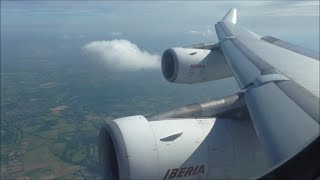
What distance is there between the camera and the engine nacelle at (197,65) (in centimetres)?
988

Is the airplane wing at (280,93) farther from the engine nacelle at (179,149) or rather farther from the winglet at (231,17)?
the winglet at (231,17)

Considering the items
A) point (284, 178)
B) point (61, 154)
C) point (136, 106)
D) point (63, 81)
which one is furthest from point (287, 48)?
point (63, 81)

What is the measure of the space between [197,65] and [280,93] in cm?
608

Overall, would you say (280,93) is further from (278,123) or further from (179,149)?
(179,149)

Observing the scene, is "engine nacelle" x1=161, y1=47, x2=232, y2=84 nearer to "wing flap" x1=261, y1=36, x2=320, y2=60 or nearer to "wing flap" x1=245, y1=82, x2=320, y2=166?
"wing flap" x1=261, y1=36, x2=320, y2=60

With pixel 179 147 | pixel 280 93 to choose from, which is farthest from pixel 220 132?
pixel 280 93

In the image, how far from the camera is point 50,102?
219 ft

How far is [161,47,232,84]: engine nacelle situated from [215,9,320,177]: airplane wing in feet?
5.14

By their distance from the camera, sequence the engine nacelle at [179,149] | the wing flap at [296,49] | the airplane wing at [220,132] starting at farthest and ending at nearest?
the wing flap at [296,49] → the engine nacelle at [179,149] → the airplane wing at [220,132]

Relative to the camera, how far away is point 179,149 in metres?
4.26

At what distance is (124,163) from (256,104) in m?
1.74

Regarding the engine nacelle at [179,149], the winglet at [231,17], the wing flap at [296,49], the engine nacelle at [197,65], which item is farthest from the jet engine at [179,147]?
the winglet at [231,17]

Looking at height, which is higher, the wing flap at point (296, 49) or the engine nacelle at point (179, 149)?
the wing flap at point (296, 49)

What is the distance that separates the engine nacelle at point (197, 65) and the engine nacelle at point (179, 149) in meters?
5.24
